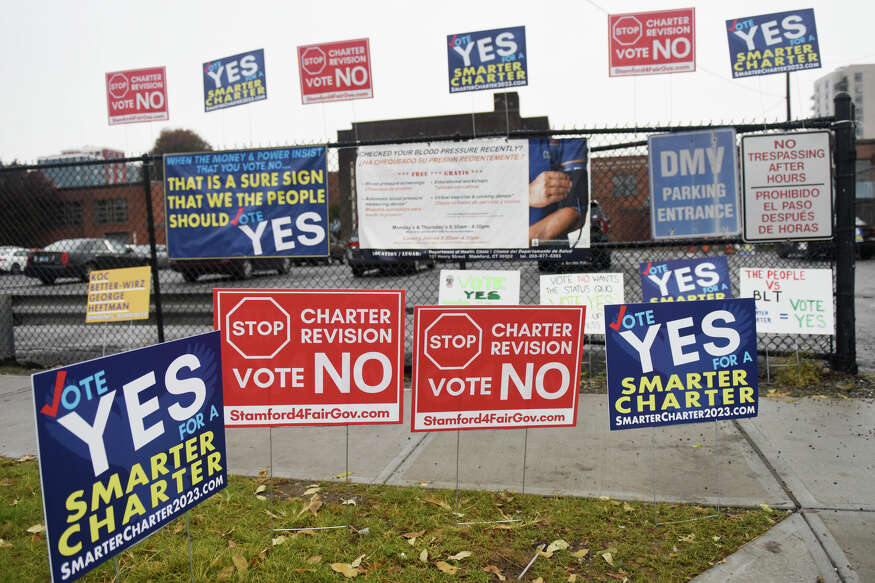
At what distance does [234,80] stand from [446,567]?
6618 mm

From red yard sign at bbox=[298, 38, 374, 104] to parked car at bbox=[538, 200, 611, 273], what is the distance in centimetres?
303

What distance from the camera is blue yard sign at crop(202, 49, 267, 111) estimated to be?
7.56m

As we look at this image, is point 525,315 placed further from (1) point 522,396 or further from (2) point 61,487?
(2) point 61,487

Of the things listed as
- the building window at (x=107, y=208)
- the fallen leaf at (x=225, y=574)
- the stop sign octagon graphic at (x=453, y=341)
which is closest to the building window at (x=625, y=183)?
the stop sign octagon graphic at (x=453, y=341)

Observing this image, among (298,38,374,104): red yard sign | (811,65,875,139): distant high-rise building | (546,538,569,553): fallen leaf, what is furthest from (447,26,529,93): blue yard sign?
(811,65,875,139): distant high-rise building

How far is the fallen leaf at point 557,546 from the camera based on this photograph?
10.3 feet

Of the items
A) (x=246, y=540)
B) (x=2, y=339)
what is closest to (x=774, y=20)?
(x=246, y=540)

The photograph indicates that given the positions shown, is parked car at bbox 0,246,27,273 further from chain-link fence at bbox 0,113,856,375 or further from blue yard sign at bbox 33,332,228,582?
blue yard sign at bbox 33,332,228,582

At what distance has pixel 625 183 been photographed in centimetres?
671

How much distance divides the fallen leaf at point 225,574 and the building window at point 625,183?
5101 mm

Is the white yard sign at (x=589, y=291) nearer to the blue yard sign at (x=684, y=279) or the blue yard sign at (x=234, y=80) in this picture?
the blue yard sign at (x=684, y=279)

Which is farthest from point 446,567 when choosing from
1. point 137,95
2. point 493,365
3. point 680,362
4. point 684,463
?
point 137,95

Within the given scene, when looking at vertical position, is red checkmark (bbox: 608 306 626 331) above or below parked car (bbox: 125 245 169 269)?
below

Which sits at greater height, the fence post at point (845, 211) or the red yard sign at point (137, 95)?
the red yard sign at point (137, 95)
